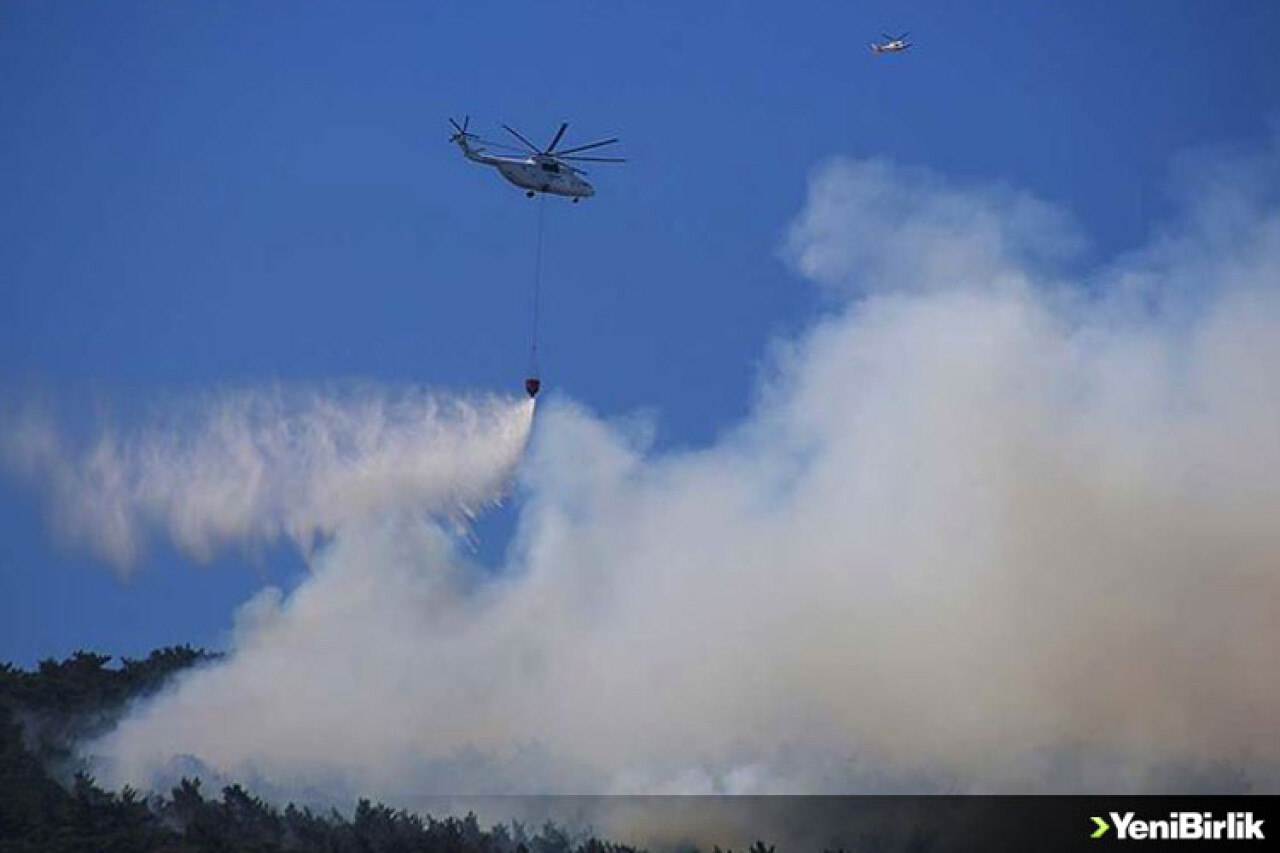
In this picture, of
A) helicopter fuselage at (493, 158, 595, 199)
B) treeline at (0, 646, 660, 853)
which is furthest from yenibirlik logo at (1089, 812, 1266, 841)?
helicopter fuselage at (493, 158, 595, 199)

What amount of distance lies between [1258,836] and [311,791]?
6020 cm

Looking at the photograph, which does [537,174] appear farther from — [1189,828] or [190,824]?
[1189,828]

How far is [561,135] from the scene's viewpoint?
19825 cm

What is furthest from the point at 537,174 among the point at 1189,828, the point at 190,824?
the point at 1189,828

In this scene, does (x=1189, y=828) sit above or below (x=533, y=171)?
below

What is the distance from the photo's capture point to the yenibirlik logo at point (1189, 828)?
14850 centimetres

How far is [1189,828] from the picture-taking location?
492ft

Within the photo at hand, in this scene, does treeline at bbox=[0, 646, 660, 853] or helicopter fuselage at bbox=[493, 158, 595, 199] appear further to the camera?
helicopter fuselage at bbox=[493, 158, 595, 199]

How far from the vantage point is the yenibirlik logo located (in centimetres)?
14850

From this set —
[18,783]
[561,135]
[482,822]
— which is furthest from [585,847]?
[561,135]

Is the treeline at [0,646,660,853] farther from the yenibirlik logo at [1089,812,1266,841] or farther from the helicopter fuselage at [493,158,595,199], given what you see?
the helicopter fuselage at [493,158,595,199]

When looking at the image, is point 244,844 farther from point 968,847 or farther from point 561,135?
point 561,135

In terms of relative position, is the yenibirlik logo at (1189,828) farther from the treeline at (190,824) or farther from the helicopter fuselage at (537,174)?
the helicopter fuselage at (537,174)

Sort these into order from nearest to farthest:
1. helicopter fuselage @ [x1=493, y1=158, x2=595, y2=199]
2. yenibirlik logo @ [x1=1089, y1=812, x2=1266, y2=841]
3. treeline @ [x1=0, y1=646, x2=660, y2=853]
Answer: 1. yenibirlik logo @ [x1=1089, y1=812, x2=1266, y2=841]
2. treeline @ [x1=0, y1=646, x2=660, y2=853]
3. helicopter fuselage @ [x1=493, y1=158, x2=595, y2=199]
